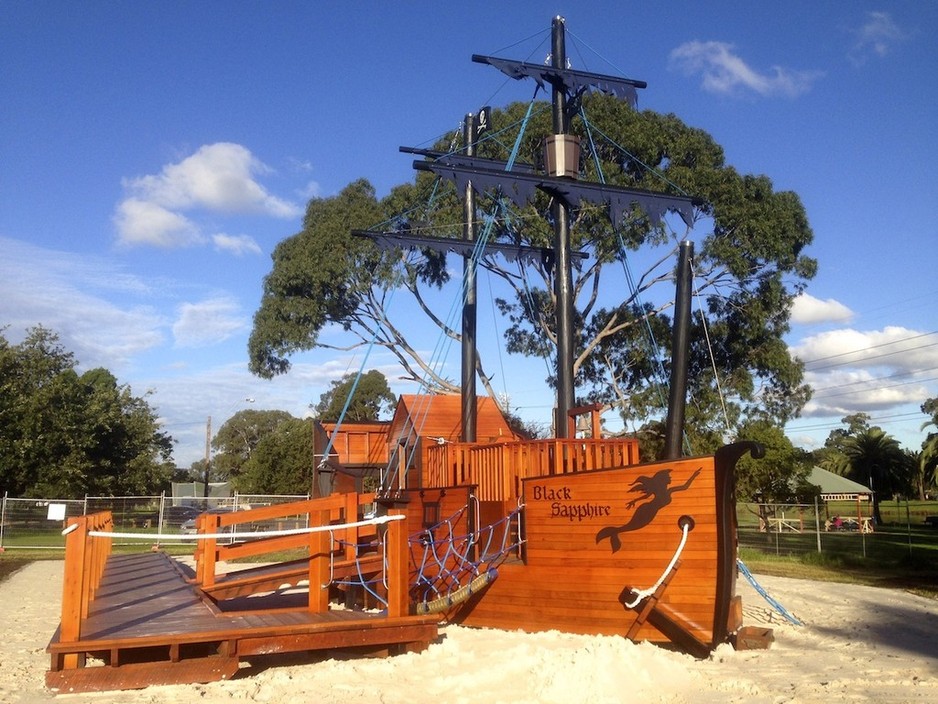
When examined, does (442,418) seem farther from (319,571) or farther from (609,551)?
(609,551)

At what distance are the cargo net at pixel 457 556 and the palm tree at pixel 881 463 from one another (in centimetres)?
4745

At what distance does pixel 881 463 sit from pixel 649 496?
171 ft

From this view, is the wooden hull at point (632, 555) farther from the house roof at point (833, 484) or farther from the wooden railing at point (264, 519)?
the house roof at point (833, 484)

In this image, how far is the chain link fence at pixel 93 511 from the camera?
28766mm

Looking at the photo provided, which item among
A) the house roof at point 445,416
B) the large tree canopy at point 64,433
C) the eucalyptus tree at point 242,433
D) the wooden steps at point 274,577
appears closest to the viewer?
the wooden steps at point 274,577

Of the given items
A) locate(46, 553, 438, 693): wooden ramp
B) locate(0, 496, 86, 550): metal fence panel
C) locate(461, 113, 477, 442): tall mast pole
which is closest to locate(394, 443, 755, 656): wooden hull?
locate(46, 553, 438, 693): wooden ramp

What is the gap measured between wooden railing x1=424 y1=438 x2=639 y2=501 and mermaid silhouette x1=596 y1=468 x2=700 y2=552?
1463mm

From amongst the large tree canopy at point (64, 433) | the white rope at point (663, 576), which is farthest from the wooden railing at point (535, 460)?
the large tree canopy at point (64, 433)

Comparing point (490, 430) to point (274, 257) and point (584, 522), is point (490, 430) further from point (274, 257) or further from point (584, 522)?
point (274, 257)

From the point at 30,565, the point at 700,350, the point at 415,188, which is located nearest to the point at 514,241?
the point at 415,188

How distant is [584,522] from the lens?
356 inches

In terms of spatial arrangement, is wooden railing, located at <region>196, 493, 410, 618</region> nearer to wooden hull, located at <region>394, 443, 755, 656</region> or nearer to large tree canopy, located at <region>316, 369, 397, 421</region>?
wooden hull, located at <region>394, 443, 755, 656</region>

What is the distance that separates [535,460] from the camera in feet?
34.4

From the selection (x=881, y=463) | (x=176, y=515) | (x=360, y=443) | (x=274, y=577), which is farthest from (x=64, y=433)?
(x=881, y=463)
